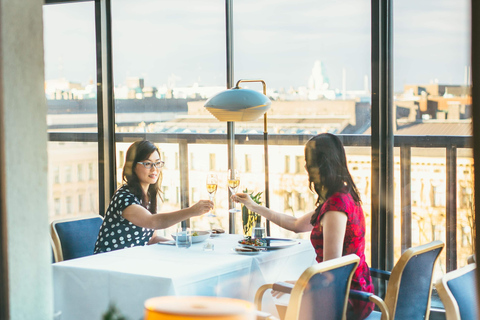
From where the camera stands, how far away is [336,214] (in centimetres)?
261

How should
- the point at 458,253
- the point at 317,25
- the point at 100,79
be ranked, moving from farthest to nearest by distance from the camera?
the point at 100,79
the point at 317,25
the point at 458,253

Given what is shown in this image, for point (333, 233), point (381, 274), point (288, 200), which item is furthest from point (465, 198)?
point (333, 233)

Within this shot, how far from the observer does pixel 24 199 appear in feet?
4.91

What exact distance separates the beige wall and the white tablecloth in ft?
2.68

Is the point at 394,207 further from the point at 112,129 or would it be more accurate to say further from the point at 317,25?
the point at 112,129

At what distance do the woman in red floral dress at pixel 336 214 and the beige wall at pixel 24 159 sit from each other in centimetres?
136

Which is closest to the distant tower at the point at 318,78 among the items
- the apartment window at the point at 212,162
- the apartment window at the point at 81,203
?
the apartment window at the point at 212,162

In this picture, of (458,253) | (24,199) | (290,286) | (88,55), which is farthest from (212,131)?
(24,199)

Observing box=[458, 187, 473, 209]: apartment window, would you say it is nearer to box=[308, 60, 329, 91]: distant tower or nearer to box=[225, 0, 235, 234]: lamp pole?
box=[308, 60, 329, 91]: distant tower

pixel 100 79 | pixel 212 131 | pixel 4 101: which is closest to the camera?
pixel 4 101

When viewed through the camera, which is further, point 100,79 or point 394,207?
point 100,79

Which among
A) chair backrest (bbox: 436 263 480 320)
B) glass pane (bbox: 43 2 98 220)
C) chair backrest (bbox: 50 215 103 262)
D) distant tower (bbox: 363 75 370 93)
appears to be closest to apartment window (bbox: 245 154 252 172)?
distant tower (bbox: 363 75 370 93)

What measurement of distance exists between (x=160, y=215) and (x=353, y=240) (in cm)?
98

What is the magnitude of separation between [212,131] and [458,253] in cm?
188
